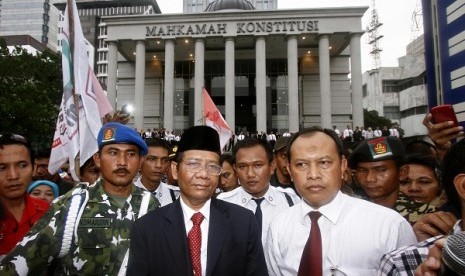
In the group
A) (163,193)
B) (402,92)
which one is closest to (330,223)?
(163,193)

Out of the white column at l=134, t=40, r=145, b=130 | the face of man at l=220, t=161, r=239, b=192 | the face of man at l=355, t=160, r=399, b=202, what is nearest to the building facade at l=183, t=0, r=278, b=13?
the white column at l=134, t=40, r=145, b=130

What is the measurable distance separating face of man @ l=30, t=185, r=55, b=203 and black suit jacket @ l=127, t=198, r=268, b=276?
3225mm

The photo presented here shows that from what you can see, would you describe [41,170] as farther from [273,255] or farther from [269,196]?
[273,255]

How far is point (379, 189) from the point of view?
349cm

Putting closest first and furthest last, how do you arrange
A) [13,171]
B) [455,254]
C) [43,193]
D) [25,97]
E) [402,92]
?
[455,254] → [13,171] → [43,193] → [25,97] → [402,92]

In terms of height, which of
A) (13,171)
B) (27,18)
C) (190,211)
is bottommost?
(190,211)

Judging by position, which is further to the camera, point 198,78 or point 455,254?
point 198,78

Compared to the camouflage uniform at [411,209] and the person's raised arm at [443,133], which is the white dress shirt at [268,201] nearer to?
the camouflage uniform at [411,209]

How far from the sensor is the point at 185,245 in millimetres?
2148

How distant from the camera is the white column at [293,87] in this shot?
33.4 m

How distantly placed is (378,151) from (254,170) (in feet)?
4.37

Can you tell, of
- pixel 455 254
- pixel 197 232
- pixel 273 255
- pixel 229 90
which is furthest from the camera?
pixel 229 90

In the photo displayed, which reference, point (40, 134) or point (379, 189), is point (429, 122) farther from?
point (40, 134)

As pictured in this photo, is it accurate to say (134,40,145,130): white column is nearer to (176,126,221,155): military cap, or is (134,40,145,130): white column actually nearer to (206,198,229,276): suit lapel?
(176,126,221,155): military cap
